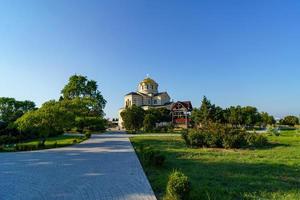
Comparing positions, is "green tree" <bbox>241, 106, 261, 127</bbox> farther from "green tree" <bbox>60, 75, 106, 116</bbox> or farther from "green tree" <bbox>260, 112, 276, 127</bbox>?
"green tree" <bbox>60, 75, 106, 116</bbox>

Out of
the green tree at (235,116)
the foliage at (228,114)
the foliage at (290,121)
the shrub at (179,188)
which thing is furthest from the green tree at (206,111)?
the shrub at (179,188)

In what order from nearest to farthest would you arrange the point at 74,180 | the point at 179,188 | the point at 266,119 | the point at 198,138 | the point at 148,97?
1. the point at 179,188
2. the point at 74,180
3. the point at 198,138
4. the point at 266,119
5. the point at 148,97

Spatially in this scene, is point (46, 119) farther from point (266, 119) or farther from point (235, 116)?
point (266, 119)

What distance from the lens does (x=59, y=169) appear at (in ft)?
34.3

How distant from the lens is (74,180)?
8477 mm

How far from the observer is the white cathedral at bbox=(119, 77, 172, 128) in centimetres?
6994

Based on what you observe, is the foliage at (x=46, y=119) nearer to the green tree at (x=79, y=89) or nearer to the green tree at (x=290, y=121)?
the green tree at (x=79, y=89)

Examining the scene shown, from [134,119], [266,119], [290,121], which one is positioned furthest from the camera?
[290,121]

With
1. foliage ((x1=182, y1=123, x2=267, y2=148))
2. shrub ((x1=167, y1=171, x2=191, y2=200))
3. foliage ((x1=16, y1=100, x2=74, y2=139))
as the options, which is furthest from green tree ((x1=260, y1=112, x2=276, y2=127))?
shrub ((x1=167, y1=171, x2=191, y2=200))

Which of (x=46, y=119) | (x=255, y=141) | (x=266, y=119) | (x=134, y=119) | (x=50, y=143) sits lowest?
(x=50, y=143)

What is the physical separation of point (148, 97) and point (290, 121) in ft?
118

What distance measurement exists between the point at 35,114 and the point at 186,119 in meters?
42.6

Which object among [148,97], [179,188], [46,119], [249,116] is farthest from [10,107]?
[179,188]

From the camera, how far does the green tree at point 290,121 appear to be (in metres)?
69.2
